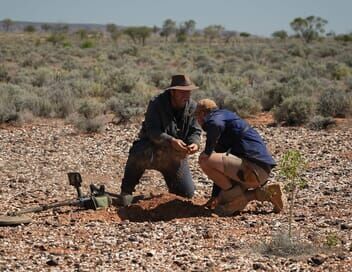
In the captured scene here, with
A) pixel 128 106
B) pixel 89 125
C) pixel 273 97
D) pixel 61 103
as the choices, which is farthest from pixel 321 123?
pixel 61 103

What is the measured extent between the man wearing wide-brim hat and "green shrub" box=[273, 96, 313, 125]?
6.94 meters

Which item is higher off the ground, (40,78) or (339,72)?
(339,72)

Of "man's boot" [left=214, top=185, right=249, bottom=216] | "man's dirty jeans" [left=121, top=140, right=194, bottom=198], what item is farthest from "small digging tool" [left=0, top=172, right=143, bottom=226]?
"man's boot" [left=214, top=185, right=249, bottom=216]

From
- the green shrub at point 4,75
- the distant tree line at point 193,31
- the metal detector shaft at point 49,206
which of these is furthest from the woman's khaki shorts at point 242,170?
the distant tree line at point 193,31

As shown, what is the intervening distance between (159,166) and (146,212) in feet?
2.62

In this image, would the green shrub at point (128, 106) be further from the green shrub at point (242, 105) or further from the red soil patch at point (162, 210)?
the red soil patch at point (162, 210)

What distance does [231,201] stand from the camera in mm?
7051

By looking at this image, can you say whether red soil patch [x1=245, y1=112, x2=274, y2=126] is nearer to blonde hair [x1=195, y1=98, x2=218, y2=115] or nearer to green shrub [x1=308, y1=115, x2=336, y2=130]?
green shrub [x1=308, y1=115, x2=336, y2=130]

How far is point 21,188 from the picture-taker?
8586 millimetres

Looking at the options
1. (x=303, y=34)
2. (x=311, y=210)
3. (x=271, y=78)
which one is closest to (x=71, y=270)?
(x=311, y=210)

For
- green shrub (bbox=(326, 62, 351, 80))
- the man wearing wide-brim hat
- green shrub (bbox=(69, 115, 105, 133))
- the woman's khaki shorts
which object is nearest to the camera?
the woman's khaki shorts

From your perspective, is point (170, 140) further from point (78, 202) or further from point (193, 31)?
point (193, 31)

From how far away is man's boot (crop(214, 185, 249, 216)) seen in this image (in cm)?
702

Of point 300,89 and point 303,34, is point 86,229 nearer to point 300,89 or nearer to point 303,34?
point 300,89
